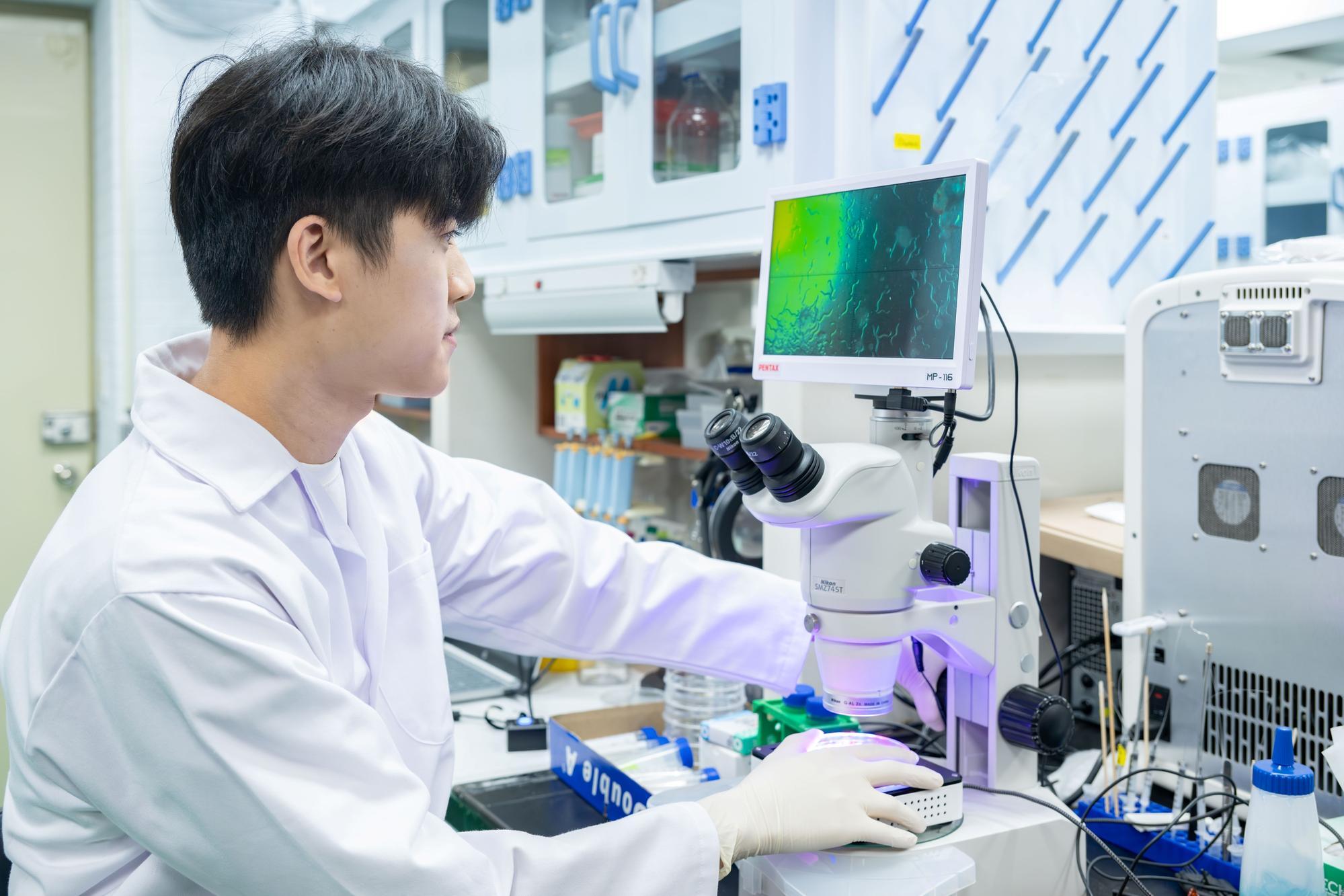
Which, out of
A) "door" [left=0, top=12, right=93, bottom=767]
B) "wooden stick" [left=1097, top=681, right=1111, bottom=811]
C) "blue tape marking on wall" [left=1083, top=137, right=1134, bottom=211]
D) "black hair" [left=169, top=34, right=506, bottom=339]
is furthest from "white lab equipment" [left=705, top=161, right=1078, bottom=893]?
"door" [left=0, top=12, right=93, bottom=767]

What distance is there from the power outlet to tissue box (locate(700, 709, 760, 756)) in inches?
29.3

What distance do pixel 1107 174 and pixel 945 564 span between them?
0.97m

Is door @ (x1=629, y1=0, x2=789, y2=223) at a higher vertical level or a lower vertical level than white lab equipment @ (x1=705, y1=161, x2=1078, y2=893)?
higher

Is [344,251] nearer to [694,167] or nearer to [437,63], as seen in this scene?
[694,167]

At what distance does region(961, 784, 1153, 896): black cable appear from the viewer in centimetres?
105

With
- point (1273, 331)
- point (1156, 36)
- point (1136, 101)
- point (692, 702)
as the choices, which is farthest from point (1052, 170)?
point (692, 702)

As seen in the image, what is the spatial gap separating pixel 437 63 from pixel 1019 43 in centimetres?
134

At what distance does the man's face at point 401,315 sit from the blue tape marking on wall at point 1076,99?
1.04 metres

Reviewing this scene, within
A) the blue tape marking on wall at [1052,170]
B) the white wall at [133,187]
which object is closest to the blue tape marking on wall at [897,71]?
the blue tape marking on wall at [1052,170]

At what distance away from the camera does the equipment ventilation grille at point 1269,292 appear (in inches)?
44.1

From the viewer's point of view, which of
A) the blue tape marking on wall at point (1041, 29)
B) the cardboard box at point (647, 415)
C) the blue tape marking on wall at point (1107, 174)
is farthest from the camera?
the cardboard box at point (647, 415)

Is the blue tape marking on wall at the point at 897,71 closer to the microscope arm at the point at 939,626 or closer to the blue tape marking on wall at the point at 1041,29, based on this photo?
the blue tape marking on wall at the point at 1041,29

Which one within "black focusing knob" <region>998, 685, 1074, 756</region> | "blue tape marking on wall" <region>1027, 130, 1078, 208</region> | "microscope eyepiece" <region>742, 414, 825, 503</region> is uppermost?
"blue tape marking on wall" <region>1027, 130, 1078, 208</region>

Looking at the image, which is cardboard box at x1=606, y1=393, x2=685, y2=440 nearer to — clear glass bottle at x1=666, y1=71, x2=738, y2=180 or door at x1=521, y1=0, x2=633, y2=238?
door at x1=521, y1=0, x2=633, y2=238
